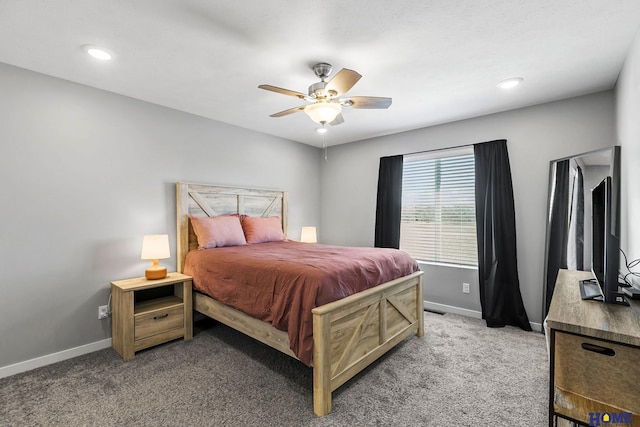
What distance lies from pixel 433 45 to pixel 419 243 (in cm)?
279

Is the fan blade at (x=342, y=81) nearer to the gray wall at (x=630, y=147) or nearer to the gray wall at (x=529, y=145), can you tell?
the gray wall at (x=630, y=147)

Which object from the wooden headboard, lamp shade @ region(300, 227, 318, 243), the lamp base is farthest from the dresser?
lamp shade @ region(300, 227, 318, 243)

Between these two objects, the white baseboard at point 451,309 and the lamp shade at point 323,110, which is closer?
the lamp shade at point 323,110

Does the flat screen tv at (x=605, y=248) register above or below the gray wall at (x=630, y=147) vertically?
below

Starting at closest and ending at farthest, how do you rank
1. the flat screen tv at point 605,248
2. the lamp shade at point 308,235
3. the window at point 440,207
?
the flat screen tv at point 605,248 → the window at point 440,207 → the lamp shade at point 308,235

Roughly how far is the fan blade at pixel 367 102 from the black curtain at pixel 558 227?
2.10 meters

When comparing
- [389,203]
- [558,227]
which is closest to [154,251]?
[389,203]

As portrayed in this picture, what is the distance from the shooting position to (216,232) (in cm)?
346

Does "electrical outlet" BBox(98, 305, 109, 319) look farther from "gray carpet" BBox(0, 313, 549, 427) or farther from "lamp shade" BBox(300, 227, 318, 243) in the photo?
"lamp shade" BBox(300, 227, 318, 243)

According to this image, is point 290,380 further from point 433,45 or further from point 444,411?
point 433,45

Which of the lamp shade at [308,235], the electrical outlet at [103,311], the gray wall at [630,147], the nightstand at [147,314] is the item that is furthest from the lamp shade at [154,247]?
the gray wall at [630,147]

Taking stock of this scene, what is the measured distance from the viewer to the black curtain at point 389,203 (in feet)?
14.3

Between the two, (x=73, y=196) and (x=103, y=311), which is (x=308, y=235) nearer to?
(x=103, y=311)

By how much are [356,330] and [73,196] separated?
9.28 ft
